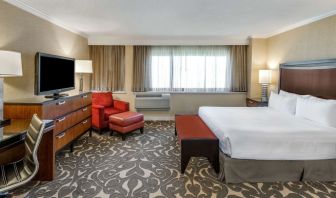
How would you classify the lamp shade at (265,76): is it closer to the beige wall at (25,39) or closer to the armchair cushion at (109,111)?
the armchair cushion at (109,111)

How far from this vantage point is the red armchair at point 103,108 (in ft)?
16.4

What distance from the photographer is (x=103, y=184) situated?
2834 millimetres

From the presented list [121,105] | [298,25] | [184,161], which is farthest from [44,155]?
[298,25]

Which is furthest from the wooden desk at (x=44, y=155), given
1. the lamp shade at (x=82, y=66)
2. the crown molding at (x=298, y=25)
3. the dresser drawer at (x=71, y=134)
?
the crown molding at (x=298, y=25)

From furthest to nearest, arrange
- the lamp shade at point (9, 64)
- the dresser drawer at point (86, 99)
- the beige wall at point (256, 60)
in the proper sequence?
the beige wall at point (256, 60)
the dresser drawer at point (86, 99)
the lamp shade at point (9, 64)

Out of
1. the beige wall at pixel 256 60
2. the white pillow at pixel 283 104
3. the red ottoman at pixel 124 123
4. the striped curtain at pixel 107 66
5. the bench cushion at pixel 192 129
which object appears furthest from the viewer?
the striped curtain at pixel 107 66

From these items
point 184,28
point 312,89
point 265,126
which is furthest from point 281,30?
point 265,126

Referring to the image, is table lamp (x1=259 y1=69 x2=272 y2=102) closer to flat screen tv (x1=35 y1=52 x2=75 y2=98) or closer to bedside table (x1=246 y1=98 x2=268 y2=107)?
bedside table (x1=246 y1=98 x2=268 y2=107)

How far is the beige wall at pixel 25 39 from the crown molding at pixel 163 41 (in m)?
1.48

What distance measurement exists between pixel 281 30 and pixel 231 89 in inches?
75.5

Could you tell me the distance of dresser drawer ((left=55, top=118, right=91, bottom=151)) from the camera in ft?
11.3

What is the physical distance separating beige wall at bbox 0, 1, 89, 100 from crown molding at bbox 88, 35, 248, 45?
1478 mm

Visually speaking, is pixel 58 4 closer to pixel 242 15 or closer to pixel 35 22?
pixel 35 22

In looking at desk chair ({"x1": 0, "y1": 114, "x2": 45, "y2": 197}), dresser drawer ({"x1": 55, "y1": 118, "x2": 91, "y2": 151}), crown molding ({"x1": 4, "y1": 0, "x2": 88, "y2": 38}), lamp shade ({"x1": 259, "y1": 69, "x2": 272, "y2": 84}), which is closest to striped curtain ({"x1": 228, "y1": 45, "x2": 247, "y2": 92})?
lamp shade ({"x1": 259, "y1": 69, "x2": 272, "y2": 84})
